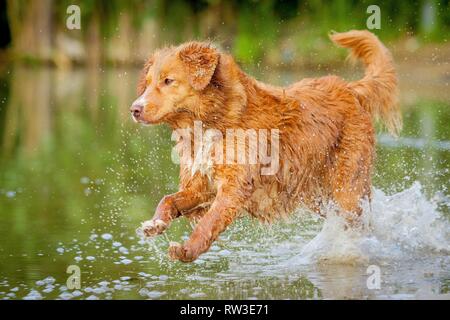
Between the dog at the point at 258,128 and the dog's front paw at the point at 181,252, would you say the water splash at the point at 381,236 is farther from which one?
the dog's front paw at the point at 181,252

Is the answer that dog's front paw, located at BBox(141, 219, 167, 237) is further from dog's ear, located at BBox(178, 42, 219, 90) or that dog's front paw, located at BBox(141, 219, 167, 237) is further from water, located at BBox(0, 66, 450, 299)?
dog's ear, located at BBox(178, 42, 219, 90)

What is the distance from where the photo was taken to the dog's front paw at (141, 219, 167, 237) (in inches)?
266

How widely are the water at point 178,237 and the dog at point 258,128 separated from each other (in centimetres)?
30

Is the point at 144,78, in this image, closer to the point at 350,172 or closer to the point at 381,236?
the point at 350,172

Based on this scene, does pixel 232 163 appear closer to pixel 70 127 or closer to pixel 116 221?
pixel 116 221

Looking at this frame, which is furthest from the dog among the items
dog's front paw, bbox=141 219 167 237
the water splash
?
the water splash

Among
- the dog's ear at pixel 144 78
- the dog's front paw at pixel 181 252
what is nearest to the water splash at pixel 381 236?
the dog's front paw at pixel 181 252

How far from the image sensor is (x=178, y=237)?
8633 millimetres

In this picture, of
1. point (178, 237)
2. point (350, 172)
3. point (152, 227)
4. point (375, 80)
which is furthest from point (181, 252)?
point (375, 80)

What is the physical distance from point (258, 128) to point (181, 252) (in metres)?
1.14

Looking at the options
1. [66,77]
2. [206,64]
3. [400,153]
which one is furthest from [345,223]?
[66,77]

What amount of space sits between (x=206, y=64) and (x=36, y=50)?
26.0 meters

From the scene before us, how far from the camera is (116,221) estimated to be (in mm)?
9289

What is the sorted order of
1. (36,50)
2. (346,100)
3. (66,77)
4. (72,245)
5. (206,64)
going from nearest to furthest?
(206,64) < (346,100) < (72,245) < (66,77) < (36,50)
